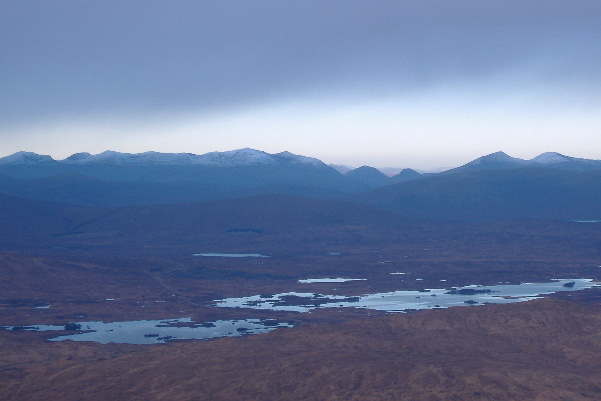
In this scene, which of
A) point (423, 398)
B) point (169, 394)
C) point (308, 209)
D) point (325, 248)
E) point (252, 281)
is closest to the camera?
point (423, 398)

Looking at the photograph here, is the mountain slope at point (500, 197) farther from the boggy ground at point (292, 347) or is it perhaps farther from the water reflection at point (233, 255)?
the boggy ground at point (292, 347)

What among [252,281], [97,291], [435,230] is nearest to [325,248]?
[435,230]

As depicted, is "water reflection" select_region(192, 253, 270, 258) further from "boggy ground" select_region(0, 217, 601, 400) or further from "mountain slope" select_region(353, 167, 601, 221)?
"mountain slope" select_region(353, 167, 601, 221)

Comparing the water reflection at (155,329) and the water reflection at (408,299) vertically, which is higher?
the water reflection at (155,329)

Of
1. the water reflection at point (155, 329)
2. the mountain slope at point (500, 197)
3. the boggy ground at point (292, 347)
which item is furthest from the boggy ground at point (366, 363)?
the mountain slope at point (500, 197)

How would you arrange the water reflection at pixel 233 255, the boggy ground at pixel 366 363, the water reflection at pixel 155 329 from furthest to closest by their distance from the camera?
the water reflection at pixel 233 255, the water reflection at pixel 155 329, the boggy ground at pixel 366 363

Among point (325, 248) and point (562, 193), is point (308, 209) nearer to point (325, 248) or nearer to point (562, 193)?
point (325, 248)

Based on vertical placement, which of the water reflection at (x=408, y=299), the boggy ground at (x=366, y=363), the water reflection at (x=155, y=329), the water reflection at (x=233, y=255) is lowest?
the water reflection at (x=233, y=255)
